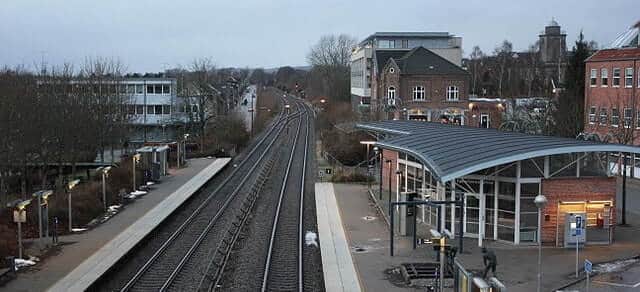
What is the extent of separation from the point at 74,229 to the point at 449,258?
1320 centimetres

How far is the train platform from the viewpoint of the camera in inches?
658

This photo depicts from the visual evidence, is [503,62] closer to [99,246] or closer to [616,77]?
[616,77]

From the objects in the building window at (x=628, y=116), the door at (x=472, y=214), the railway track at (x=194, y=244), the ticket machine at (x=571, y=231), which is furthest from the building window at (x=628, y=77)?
the door at (x=472, y=214)

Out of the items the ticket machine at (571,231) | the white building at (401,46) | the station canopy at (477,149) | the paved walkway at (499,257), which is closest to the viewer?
the paved walkway at (499,257)

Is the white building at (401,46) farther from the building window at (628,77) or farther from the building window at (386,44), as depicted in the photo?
the building window at (628,77)

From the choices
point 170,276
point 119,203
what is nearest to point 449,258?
point 170,276

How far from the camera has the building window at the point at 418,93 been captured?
66312 mm

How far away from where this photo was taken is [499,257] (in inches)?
749

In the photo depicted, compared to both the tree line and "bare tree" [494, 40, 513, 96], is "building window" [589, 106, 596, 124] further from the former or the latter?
"bare tree" [494, 40, 513, 96]

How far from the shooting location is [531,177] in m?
20.6

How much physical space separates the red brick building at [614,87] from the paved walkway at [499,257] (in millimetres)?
17147

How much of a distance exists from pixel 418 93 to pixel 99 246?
A: 4887 cm

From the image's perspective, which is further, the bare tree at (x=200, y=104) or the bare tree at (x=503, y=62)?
the bare tree at (x=503, y=62)

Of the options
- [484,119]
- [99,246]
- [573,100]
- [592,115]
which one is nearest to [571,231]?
[99,246]
